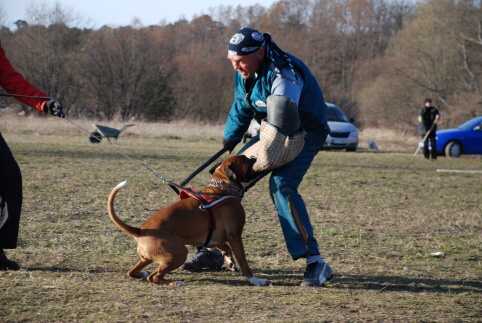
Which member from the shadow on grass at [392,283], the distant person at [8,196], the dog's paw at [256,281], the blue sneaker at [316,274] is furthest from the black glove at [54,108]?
the blue sneaker at [316,274]

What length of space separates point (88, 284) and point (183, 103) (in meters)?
40.0

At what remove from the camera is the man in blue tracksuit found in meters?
4.36

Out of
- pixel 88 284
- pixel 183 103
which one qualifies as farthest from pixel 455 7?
pixel 88 284

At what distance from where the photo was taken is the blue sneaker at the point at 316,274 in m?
4.57

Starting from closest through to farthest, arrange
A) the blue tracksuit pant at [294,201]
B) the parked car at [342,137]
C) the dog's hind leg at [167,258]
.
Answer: the dog's hind leg at [167,258] → the blue tracksuit pant at [294,201] → the parked car at [342,137]

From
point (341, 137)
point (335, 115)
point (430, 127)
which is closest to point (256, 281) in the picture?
point (430, 127)

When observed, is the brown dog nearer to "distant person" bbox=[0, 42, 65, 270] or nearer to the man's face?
the man's face

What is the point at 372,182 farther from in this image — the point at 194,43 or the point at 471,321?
the point at 194,43

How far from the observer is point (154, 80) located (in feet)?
139

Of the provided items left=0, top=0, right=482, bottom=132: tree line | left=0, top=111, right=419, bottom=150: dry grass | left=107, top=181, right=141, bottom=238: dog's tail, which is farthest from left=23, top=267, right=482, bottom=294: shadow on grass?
left=0, top=0, right=482, bottom=132: tree line

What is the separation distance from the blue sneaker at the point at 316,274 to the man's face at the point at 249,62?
1463 mm

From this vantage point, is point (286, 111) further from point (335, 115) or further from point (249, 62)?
point (335, 115)

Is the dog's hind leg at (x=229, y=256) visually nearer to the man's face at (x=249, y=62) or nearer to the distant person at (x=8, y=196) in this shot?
the man's face at (x=249, y=62)

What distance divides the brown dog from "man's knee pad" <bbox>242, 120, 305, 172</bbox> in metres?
0.25
